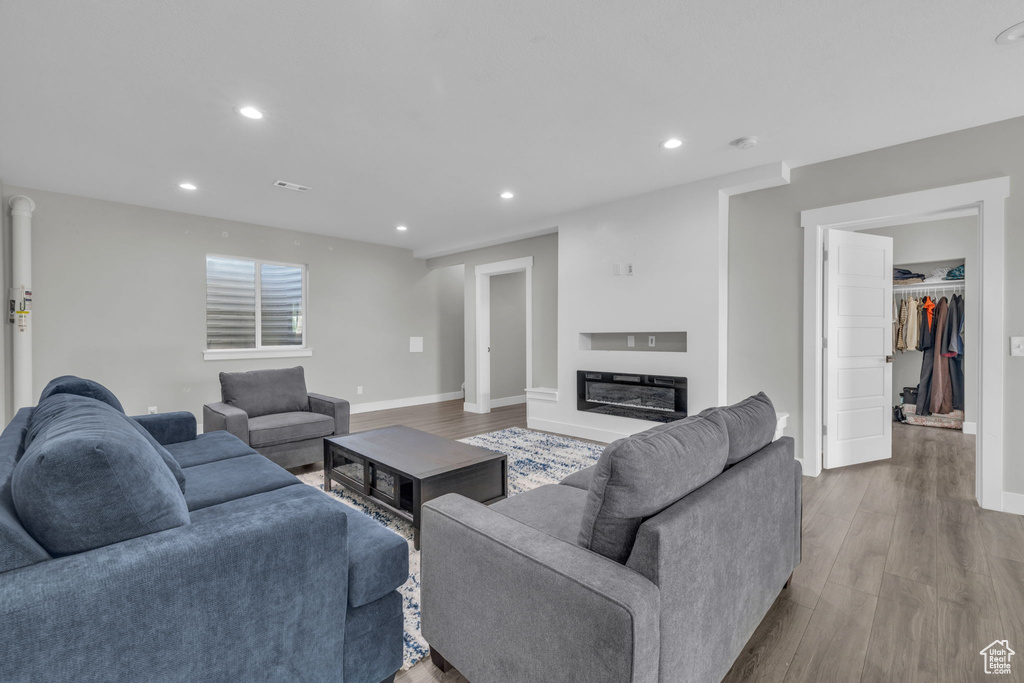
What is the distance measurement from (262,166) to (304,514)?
3364 millimetres

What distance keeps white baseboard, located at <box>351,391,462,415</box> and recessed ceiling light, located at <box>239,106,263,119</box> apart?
4309mm

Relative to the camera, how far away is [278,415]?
4039 millimetres

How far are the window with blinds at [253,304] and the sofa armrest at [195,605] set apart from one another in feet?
16.5

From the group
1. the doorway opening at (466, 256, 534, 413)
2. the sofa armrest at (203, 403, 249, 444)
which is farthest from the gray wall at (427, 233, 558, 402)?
the sofa armrest at (203, 403, 249, 444)

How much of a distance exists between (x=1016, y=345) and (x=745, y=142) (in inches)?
82.3

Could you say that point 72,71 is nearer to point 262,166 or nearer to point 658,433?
point 262,166

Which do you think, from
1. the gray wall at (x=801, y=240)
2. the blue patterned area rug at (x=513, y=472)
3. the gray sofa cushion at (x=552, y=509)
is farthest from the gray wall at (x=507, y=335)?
the gray sofa cushion at (x=552, y=509)

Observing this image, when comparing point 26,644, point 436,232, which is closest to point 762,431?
point 26,644

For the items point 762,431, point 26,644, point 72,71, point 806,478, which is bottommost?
point 806,478

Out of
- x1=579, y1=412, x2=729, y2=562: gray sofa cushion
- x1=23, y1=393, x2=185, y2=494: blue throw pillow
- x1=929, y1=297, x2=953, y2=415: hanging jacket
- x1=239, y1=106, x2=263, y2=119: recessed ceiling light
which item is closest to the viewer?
x1=579, y1=412, x2=729, y2=562: gray sofa cushion

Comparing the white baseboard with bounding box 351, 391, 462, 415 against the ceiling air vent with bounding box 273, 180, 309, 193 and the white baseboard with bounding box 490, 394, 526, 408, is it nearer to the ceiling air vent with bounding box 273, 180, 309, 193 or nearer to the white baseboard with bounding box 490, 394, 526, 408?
the white baseboard with bounding box 490, 394, 526, 408

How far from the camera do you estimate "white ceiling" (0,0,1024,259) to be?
1959 mm

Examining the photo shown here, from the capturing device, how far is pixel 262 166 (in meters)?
3.65

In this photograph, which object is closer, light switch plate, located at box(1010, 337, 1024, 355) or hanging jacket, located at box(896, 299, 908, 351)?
light switch plate, located at box(1010, 337, 1024, 355)
